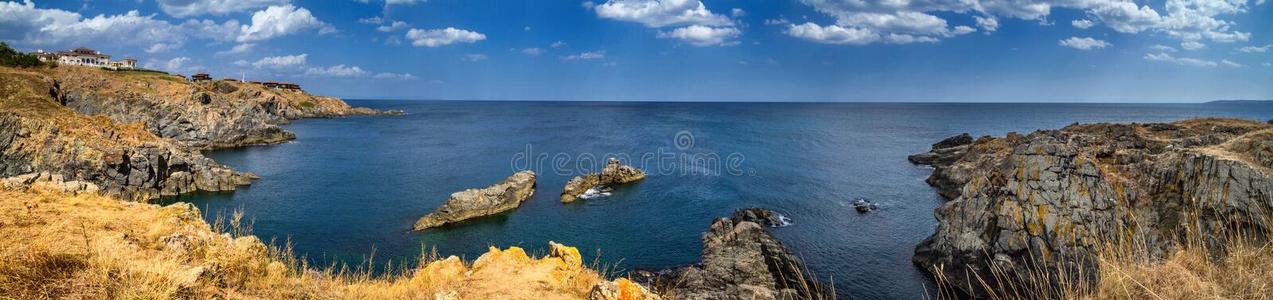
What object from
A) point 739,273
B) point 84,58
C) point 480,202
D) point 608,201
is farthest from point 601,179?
point 84,58

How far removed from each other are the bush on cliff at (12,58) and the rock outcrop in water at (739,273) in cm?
9019

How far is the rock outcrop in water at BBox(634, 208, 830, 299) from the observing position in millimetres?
22562

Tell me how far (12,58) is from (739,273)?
97971 mm

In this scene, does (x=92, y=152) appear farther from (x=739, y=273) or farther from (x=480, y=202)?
(x=739, y=273)

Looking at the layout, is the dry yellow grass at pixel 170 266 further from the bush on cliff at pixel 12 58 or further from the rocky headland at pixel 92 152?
the bush on cliff at pixel 12 58

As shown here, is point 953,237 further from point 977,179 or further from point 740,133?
point 740,133

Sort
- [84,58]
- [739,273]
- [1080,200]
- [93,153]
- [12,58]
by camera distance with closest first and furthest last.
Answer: [1080,200], [739,273], [93,153], [12,58], [84,58]

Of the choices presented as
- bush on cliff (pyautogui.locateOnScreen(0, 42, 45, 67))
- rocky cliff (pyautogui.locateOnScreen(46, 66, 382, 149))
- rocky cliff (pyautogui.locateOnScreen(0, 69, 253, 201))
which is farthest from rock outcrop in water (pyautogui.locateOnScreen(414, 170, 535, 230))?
bush on cliff (pyautogui.locateOnScreen(0, 42, 45, 67))

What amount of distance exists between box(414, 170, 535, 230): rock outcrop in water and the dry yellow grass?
960 inches

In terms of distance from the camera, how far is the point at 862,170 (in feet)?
201

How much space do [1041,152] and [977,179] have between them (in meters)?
3.75

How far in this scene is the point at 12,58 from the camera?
70875mm

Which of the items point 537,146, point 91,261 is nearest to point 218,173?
point 537,146

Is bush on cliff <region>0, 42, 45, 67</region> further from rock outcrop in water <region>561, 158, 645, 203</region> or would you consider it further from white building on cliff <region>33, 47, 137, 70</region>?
rock outcrop in water <region>561, 158, 645, 203</region>
